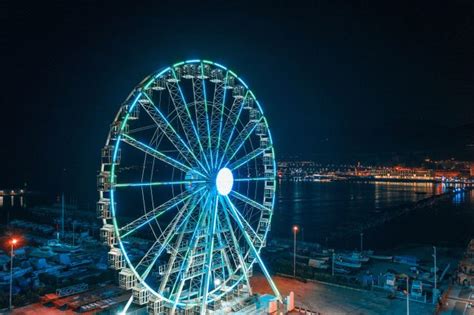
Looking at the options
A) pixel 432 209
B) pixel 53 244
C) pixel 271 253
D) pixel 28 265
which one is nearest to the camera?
pixel 28 265

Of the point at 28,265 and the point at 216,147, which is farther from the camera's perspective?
the point at 28,265

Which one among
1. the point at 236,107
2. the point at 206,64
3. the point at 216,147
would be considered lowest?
the point at 216,147

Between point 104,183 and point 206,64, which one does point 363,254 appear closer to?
point 206,64

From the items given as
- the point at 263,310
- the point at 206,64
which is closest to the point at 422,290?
the point at 263,310

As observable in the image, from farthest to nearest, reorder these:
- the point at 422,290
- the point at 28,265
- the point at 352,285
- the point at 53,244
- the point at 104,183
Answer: the point at 53,244, the point at 28,265, the point at 422,290, the point at 352,285, the point at 104,183

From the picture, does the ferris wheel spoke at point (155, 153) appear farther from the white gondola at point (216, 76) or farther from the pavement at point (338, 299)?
the pavement at point (338, 299)

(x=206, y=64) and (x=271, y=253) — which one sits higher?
(x=206, y=64)

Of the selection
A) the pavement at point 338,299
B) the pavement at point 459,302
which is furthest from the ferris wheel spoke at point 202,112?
the pavement at point 459,302

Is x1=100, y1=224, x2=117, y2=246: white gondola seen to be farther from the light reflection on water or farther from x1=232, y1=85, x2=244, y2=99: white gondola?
the light reflection on water
